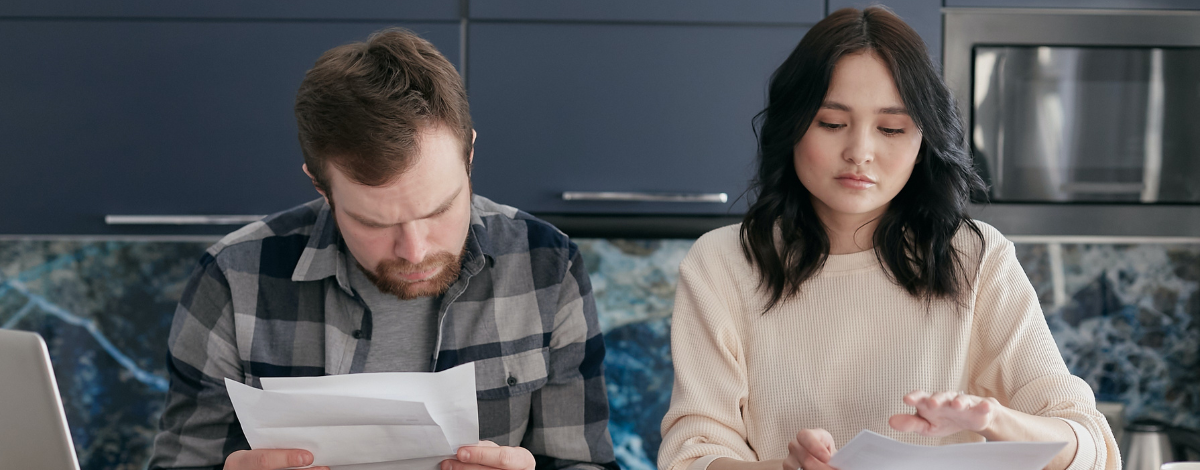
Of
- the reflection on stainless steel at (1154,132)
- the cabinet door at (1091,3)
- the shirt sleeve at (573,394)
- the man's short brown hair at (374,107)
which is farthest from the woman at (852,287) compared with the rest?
the reflection on stainless steel at (1154,132)

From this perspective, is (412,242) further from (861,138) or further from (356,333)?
(861,138)

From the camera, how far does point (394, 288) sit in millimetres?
1071

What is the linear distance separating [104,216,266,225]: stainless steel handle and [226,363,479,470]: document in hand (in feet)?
2.52

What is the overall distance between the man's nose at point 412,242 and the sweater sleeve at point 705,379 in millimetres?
357

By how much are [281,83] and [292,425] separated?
877 mm

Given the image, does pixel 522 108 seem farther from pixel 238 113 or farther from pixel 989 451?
pixel 989 451

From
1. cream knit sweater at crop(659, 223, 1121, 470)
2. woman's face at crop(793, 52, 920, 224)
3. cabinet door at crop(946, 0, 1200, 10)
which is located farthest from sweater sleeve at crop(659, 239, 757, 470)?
cabinet door at crop(946, 0, 1200, 10)

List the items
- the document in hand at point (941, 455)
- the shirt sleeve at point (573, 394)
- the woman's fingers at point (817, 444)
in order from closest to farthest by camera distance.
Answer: the document in hand at point (941, 455) < the woman's fingers at point (817, 444) < the shirt sleeve at point (573, 394)

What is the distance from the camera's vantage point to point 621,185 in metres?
1.56

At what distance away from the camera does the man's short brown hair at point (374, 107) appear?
0.94m

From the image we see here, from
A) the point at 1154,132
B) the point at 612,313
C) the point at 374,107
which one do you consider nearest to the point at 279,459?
the point at 374,107

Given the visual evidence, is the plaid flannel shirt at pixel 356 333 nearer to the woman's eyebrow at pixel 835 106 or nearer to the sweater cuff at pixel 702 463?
the sweater cuff at pixel 702 463

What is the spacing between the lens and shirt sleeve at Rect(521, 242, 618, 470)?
1.14 metres

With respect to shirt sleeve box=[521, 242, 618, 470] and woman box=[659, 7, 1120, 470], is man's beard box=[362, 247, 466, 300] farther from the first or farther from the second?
woman box=[659, 7, 1120, 470]
